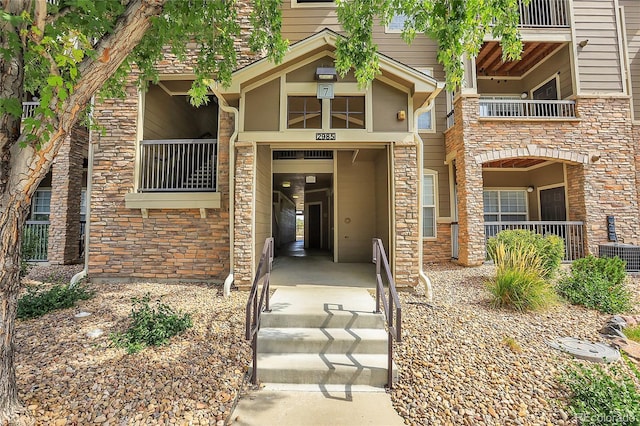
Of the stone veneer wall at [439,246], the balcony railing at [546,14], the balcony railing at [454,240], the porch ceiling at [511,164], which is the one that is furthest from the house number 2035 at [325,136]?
the balcony railing at [546,14]

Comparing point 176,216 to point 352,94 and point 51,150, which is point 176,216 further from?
point 352,94

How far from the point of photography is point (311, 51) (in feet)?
17.6

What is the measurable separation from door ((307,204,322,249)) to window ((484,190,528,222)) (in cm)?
703

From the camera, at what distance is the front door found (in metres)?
9.12

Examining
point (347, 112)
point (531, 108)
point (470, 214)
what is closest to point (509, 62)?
point (531, 108)

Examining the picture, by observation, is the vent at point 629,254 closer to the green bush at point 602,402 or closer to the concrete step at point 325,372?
the green bush at point 602,402

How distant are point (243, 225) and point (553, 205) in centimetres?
1034

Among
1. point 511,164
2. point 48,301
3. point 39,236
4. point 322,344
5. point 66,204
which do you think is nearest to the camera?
point 322,344

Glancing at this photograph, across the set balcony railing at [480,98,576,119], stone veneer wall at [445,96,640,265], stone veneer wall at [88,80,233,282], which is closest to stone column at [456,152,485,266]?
stone veneer wall at [445,96,640,265]

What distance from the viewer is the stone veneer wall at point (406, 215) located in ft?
17.7

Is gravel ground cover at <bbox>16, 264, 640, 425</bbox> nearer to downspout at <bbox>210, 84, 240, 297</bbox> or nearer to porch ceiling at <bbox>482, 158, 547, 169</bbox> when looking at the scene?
downspout at <bbox>210, 84, 240, 297</bbox>

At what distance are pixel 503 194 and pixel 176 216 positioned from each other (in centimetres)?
1128

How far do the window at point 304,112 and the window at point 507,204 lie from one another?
324 inches

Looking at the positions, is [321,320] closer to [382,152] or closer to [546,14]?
[382,152]
